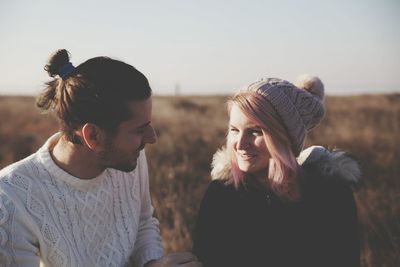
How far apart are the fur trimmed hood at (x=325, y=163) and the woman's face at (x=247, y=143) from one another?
0.65 feet

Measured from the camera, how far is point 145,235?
2686 mm

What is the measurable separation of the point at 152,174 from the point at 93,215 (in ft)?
14.0

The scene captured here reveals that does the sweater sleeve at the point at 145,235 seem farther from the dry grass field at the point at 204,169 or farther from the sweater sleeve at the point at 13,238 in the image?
the dry grass field at the point at 204,169

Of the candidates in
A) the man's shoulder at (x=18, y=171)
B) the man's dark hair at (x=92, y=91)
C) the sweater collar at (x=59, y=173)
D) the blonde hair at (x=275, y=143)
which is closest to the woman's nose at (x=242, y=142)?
the blonde hair at (x=275, y=143)

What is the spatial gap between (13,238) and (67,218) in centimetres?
33

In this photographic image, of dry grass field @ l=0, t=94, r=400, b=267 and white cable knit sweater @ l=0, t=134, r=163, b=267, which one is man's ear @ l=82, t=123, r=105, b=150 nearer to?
white cable knit sweater @ l=0, t=134, r=163, b=267

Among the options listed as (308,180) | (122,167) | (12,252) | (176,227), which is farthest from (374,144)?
(12,252)

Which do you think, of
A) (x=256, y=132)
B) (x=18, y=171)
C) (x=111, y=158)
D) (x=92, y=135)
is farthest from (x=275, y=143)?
(x=18, y=171)

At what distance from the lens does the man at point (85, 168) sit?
2.05 m

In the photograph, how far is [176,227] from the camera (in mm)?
4301

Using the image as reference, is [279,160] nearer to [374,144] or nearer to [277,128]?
[277,128]

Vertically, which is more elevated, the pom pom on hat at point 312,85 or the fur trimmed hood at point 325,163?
the pom pom on hat at point 312,85

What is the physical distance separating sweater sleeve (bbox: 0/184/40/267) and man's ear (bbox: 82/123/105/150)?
0.51 m

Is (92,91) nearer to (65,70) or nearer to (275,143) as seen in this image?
(65,70)
